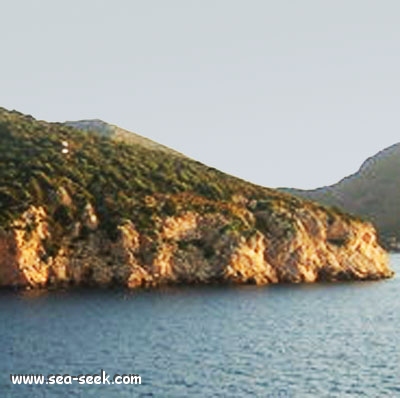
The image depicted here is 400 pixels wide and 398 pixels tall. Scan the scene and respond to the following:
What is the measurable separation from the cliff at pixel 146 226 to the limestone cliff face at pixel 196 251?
7.0 inches

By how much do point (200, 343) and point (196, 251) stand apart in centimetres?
6016

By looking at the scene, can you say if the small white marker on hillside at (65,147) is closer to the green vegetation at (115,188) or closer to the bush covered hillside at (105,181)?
the green vegetation at (115,188)

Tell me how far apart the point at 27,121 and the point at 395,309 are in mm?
103772

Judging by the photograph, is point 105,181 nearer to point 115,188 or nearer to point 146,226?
point 115,188

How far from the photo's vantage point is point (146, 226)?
5477 inches

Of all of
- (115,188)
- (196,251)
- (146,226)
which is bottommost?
(196,251)

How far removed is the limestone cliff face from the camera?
12862 cm

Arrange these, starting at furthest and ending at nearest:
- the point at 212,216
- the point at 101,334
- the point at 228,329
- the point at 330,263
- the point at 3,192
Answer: the point at 330,263, the point at 212,216, the point at 3,192, the point at 228,329, the point at 101,334

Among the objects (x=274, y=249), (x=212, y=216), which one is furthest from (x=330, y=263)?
(x=212, y=216)

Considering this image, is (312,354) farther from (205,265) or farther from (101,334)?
(205,265)

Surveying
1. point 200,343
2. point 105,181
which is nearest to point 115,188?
point 105,181

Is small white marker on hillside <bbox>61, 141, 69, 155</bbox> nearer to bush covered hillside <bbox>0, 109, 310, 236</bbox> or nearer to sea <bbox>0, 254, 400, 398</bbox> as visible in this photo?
bush covered hillside <bbox>0, 109, 310, 236</bbox>

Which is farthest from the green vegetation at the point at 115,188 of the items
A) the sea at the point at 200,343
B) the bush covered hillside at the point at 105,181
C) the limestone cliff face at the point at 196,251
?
the sea at the point at 200,343

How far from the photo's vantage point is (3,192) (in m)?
135
